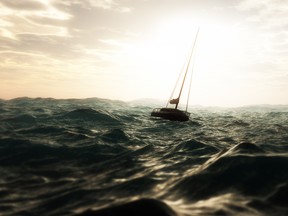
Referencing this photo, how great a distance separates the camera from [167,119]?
126ft

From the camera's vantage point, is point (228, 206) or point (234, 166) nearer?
point (228, 206)

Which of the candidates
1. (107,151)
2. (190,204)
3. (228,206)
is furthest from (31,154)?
Answer: (228,206)

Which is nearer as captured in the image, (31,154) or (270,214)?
(270,214)

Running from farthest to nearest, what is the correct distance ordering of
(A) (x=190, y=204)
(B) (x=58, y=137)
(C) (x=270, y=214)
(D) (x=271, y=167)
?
(B) (x=58, y=137), (D) (x=271, y=167), (A) (x=190, y=204), (C) (x=270, y=214)

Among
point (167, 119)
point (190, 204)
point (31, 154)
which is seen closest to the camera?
point (190, 204)

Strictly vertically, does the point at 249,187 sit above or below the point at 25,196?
above

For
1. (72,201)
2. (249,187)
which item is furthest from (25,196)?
(249,187)

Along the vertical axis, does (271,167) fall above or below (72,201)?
above

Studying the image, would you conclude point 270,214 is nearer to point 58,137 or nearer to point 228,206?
point 228,206

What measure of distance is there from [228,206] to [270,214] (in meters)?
1.00

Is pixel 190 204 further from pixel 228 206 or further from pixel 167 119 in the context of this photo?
pixel 167 119

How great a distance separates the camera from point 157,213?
19.6ft

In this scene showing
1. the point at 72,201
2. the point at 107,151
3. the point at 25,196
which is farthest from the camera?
the point at 107,151

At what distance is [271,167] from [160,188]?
4365 millimetres
